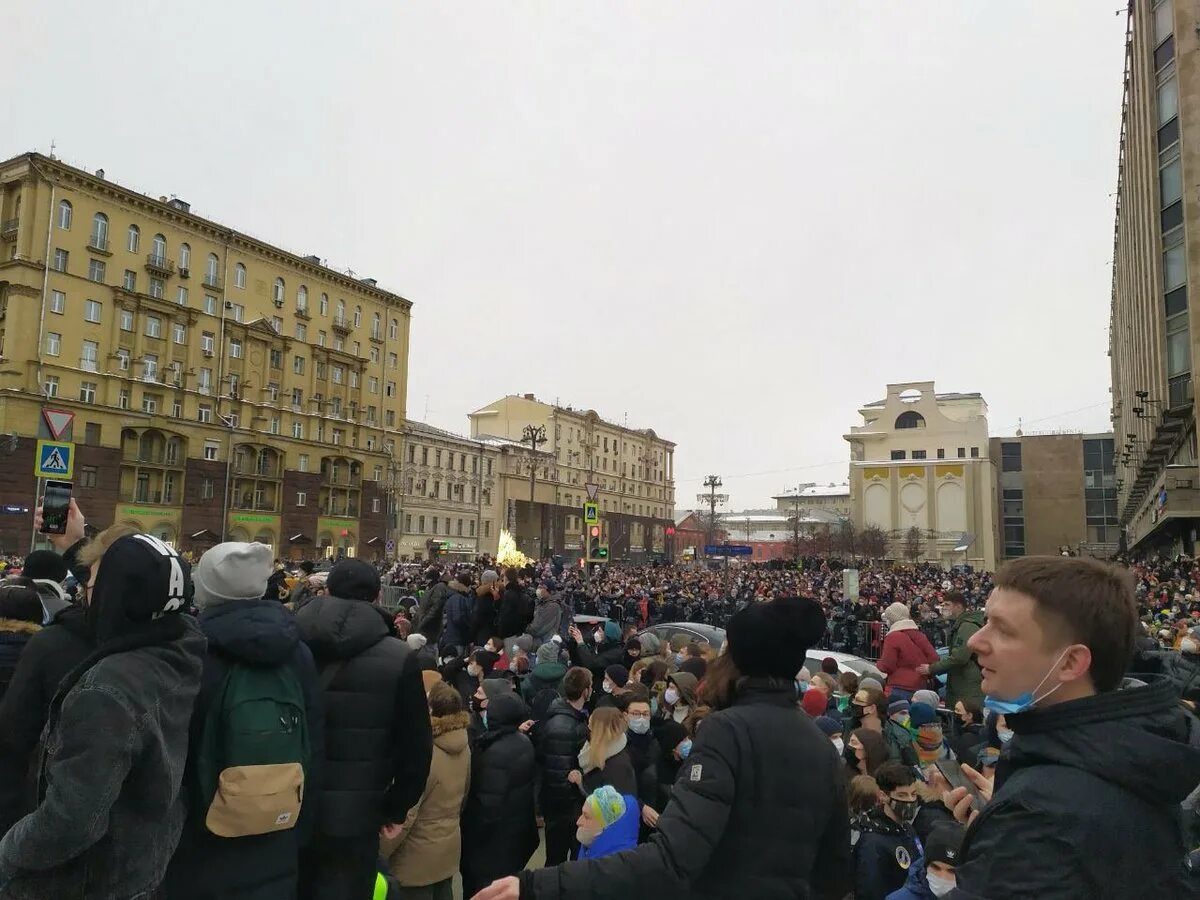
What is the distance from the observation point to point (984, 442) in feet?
260

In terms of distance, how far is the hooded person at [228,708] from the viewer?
9.50 feet

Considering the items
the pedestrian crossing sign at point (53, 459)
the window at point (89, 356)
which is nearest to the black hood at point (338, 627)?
the pedestrian crossing sign at point (53, 459)

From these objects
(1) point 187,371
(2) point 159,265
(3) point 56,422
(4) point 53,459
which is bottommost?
(4) point 53,459

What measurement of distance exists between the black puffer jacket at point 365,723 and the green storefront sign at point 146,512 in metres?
49.0

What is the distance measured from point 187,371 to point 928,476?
67386mm

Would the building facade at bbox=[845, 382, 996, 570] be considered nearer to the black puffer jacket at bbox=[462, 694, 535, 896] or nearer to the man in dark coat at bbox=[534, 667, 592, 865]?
the man in dark coat at bbox=[534, 667, 592, 865]

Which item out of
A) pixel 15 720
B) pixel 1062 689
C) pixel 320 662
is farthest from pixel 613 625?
pixel 1062 689

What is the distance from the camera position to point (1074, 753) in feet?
5.42

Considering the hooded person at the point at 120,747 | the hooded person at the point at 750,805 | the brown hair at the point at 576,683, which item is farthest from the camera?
the brown hair at the point at 576,683

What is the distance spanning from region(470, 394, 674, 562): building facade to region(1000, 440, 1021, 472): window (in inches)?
1588

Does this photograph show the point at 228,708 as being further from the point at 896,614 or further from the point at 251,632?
the point at 896,614

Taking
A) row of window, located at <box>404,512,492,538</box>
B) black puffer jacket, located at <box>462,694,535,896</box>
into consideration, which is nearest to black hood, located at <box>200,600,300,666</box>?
black puffer jacket, located at <box>462,694,535,896</box>

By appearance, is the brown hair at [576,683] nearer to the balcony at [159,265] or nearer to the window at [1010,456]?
the balcony at [159,265]

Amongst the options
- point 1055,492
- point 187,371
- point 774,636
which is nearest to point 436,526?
point 187,371
